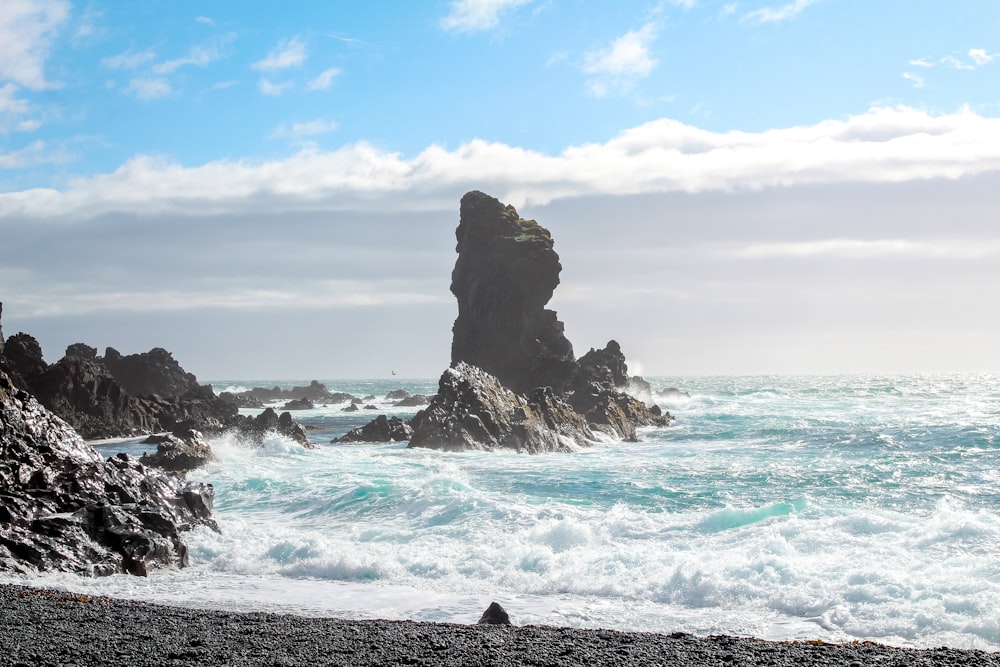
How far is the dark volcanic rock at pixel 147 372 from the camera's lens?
76.6m

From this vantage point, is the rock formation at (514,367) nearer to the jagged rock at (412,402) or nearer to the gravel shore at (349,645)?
the jagged rock at (412,402)

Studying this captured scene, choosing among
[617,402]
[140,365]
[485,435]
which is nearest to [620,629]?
[485,435]

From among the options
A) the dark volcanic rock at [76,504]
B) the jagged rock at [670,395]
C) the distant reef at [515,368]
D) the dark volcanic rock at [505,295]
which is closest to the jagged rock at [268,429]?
the distant reef at [515,368]

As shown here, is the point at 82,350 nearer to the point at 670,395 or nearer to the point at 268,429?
the point at 268,429

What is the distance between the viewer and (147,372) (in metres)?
77.9

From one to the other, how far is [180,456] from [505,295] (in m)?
44.0

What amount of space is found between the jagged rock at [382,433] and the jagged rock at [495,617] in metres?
35.4

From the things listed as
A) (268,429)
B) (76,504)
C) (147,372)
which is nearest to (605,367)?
(268,429)

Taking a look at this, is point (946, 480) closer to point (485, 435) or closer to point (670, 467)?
point (670, 467)

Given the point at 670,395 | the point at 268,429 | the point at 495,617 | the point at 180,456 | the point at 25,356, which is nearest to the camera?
the point at 495,617

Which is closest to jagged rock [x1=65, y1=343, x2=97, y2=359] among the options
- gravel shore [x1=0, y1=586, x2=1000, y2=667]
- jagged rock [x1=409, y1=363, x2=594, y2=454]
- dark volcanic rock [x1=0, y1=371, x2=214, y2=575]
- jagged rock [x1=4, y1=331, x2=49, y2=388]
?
jagged rock [x1=4, y1=331, x2=49, y2=388]

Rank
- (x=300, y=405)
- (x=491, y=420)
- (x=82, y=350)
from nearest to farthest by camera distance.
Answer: (x=491, y=420), (x=82, y=350), (x=300, y=405)

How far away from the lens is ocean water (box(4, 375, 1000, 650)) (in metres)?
13.1

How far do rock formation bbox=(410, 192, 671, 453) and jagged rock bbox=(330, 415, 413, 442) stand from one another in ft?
4.12
